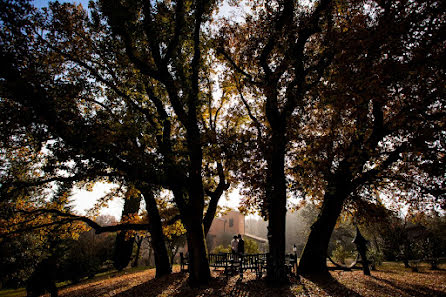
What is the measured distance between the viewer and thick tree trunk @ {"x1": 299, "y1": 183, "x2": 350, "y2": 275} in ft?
36.9

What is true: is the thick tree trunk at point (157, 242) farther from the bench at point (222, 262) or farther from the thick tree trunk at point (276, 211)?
the thick tree trunk at point (276, 211)

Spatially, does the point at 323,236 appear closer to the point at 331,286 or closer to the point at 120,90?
the point at 331,286

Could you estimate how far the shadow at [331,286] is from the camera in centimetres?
781

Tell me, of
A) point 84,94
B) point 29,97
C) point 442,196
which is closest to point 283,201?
point 442,196

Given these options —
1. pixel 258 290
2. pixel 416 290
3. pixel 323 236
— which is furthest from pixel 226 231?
pixel 416 290

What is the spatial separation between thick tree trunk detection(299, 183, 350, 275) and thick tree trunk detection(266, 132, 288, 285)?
2.57 metres

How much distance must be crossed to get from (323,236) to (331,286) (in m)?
2.89

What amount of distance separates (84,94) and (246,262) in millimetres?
12143

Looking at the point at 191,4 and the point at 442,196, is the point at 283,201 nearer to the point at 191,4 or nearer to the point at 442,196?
the point at 442,196

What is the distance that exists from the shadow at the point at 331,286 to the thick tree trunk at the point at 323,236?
727 mm

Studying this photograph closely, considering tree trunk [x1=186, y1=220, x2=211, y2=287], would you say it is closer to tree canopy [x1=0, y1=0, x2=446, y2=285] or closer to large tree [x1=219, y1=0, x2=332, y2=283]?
tree canopy [x1=0, y1=0, x2=446, y2=285]

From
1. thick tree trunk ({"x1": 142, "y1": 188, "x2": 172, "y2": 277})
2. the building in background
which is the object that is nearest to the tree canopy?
thick tree trunk ({"x1": 142, "y1": 188, "x2": 172, "y2": 277})

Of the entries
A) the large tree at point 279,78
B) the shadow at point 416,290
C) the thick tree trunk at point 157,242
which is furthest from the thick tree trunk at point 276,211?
the thick tree trunk at point 157,242

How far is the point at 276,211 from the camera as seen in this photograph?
9.94 metres
